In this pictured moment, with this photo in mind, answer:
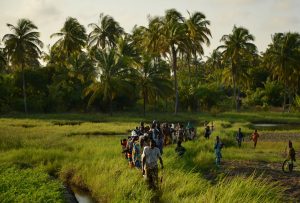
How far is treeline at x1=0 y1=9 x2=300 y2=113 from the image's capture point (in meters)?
50.9

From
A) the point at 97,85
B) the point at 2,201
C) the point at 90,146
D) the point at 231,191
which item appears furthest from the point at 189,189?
the point at 97,85

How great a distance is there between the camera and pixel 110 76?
1925 inches

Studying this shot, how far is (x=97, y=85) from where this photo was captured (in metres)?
49.1

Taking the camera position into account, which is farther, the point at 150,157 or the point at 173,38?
the point at 173,38

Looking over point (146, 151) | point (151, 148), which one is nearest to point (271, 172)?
point (151, 148)

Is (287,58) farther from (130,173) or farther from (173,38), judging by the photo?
(130,173)

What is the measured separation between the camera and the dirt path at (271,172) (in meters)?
14.6

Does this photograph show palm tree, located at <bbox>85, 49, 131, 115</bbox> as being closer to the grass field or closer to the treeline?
the treeline

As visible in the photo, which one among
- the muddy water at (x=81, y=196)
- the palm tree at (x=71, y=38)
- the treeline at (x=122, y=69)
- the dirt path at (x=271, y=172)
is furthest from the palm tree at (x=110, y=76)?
the muddy water at (x=81, y=196)

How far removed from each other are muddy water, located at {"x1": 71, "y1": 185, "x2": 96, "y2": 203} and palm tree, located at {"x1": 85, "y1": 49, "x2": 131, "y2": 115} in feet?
106

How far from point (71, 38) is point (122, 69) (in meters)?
14.6

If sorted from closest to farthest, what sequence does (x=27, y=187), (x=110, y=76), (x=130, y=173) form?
(x=130, y=173) < (x=27, y=187) < (x=110, y=76)

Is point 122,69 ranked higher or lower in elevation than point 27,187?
higher

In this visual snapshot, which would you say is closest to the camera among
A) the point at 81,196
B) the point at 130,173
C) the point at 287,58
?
the point at 130,173
